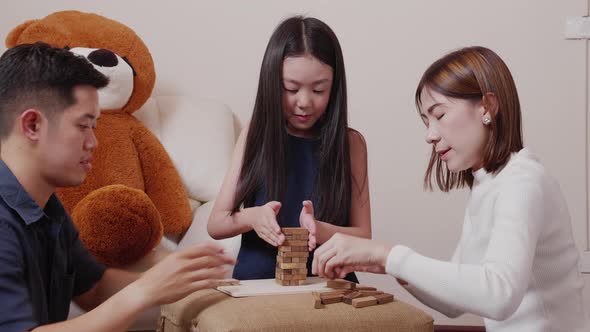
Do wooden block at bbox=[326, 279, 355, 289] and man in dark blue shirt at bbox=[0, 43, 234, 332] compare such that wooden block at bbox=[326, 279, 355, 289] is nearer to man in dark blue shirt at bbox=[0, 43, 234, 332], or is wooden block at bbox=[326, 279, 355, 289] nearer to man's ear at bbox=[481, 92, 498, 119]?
man in dark blue shirt at bbox=[0, 43, 234, 332]

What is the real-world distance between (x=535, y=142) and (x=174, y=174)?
4.09 ft

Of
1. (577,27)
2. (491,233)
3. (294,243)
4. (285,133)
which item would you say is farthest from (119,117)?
(577,27)

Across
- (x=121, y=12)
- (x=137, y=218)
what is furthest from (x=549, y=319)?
(x=121, y=12)

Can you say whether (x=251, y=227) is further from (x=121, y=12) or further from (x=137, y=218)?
(x=121, y=12)

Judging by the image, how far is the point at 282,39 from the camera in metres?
1.68

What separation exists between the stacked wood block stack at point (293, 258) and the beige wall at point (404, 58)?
3.73 ft

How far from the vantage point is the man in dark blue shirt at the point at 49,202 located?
3.60ft

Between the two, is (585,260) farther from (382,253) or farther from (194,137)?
(382,253)

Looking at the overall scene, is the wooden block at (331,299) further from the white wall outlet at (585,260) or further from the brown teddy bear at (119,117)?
the white wall outlet at (585,260)

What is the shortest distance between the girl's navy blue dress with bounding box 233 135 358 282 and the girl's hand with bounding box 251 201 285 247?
17 cm

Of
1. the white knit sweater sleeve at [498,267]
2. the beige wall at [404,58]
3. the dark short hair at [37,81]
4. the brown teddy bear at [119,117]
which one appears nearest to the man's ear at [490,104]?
the white knit sweater sleeve at [498,267]

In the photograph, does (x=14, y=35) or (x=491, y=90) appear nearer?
(x=491, y=90)

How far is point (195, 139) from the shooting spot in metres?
2.24

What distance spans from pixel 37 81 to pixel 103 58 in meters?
0.80
